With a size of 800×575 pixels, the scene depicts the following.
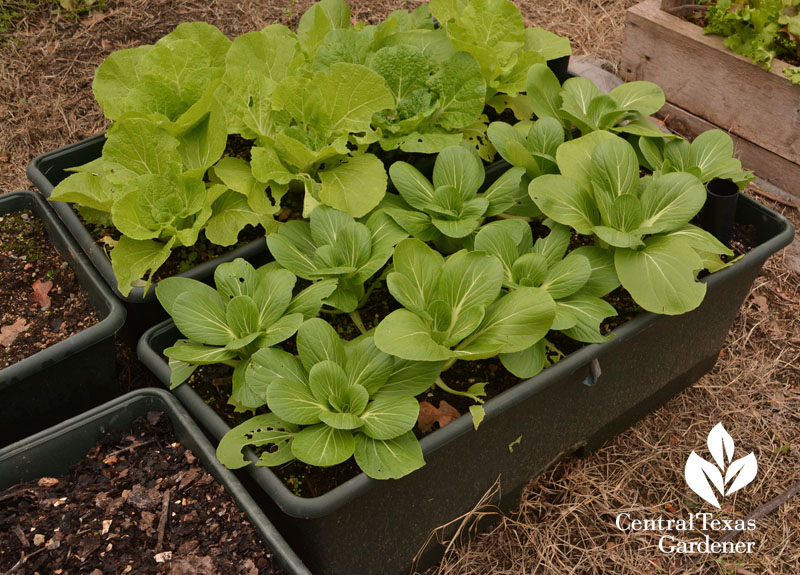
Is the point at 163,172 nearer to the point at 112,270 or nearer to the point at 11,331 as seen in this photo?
the point at 112,270

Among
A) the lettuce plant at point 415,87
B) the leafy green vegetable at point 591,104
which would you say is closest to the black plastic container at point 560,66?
the leafy green vegetable at point 591,104

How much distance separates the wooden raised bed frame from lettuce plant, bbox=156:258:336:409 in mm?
1692

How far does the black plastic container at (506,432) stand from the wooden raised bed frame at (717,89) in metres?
0.75

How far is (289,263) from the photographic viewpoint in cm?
157

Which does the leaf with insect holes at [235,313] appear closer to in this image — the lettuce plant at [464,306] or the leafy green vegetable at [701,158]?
the lettuce plant at [464,306]

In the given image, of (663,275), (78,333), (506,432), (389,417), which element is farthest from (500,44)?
(78,333)

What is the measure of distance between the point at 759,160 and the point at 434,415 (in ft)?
5.56

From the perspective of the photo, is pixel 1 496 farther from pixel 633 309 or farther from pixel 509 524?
pixel 633 309

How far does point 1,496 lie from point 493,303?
975mm

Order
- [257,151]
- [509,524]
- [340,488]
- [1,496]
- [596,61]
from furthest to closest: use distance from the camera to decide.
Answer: [596,61], [509,524], [257,151], [1,496], [340,488]

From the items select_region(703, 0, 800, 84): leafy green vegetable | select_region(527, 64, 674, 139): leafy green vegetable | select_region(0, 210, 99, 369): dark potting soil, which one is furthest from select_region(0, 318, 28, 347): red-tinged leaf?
select_region(703, 0, 800, 84): leafy green vegetable

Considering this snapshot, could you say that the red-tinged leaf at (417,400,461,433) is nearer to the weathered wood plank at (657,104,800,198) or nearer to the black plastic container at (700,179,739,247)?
the black plastic container at (700,179,739,247)

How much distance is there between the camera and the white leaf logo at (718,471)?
1.86 m

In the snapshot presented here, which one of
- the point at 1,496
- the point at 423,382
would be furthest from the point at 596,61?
the point at 1,496
